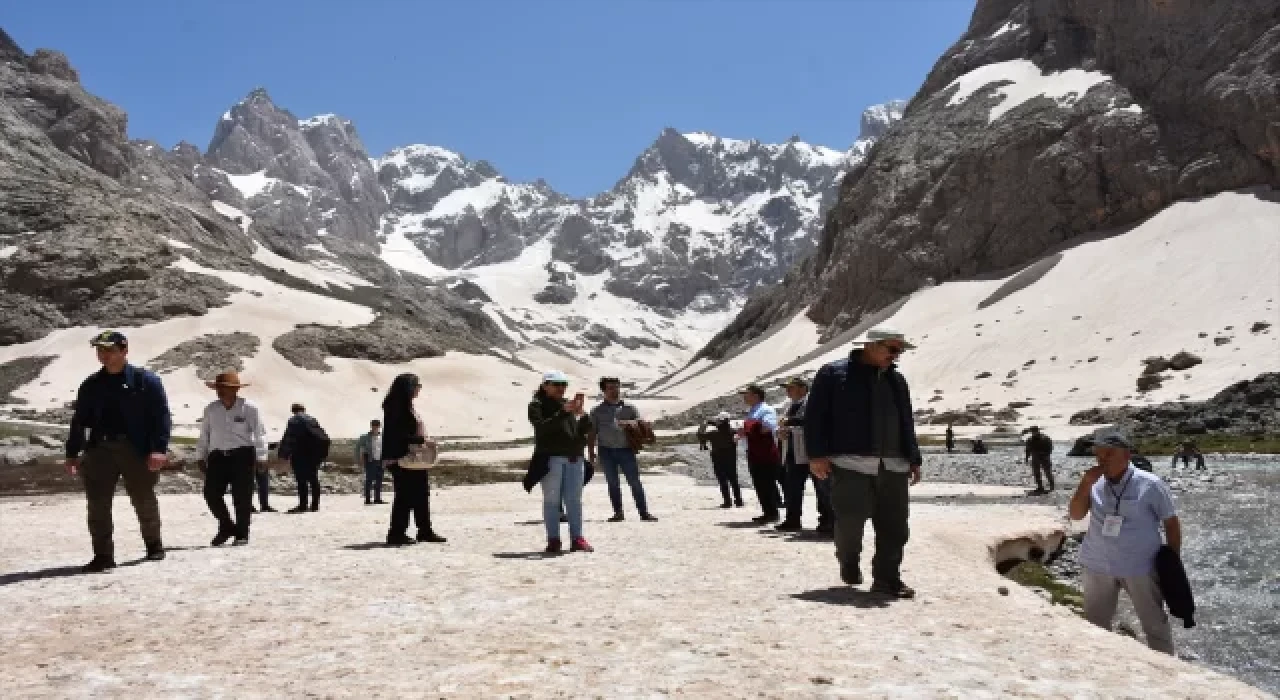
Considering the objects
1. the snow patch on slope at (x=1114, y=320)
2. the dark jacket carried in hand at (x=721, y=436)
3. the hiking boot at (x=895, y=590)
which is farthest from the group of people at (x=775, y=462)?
the snow patch on slope at (x=1114, y=320)

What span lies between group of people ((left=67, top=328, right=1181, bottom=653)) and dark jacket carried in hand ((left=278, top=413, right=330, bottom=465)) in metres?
6.45

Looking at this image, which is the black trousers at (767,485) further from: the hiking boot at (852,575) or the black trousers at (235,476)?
the black trousers at (235,476)

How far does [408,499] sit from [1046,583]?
9005 millimetres

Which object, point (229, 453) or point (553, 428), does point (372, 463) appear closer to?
point (229, 453)

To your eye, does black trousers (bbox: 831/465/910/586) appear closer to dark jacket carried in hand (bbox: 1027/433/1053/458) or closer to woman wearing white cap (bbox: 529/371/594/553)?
woman wearing white cap (bbox: 529/371/594/553)

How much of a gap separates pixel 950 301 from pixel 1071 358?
103 feet

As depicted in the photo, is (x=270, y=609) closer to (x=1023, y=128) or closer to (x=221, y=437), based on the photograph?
(x=221, y=437)

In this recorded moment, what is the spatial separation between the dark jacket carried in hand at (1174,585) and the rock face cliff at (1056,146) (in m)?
104

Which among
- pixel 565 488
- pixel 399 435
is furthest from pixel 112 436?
pixel 565 488

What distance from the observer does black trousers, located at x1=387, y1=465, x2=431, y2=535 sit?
13.2m

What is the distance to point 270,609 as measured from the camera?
8.21m

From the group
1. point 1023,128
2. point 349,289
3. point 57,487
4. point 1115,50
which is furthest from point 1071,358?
point 349,289

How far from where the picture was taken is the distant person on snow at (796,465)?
14547mm

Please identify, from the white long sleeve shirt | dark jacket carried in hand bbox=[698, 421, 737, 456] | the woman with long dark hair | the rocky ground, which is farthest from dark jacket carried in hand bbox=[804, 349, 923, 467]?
dark jacket carried in hand bbox=[698, 421, 737, 456]
